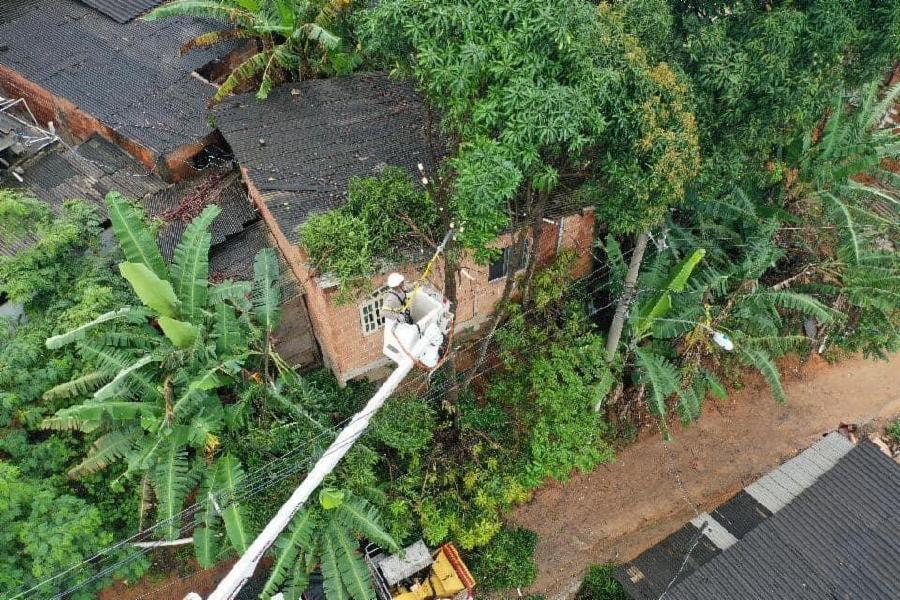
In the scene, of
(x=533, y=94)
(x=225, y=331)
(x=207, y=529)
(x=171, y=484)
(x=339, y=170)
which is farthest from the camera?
(x=339, y=170)

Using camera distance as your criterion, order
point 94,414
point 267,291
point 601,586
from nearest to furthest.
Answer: point 94,414
point 267,291
point 601,586

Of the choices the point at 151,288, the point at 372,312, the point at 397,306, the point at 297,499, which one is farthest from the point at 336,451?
the point at 151,288

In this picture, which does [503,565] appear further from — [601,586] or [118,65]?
[118,65]

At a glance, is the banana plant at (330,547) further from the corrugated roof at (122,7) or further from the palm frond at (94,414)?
the corrugated roof at (122,7)

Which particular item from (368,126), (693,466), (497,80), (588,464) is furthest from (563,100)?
(693,466)

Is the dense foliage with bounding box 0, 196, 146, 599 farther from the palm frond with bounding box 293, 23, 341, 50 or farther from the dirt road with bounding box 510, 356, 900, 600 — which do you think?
the dirt road with bounding box 510, 356, 900, 600

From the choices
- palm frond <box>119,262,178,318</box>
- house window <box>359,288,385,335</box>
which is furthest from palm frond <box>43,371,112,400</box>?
house window <box>359,288,385,335</box>
